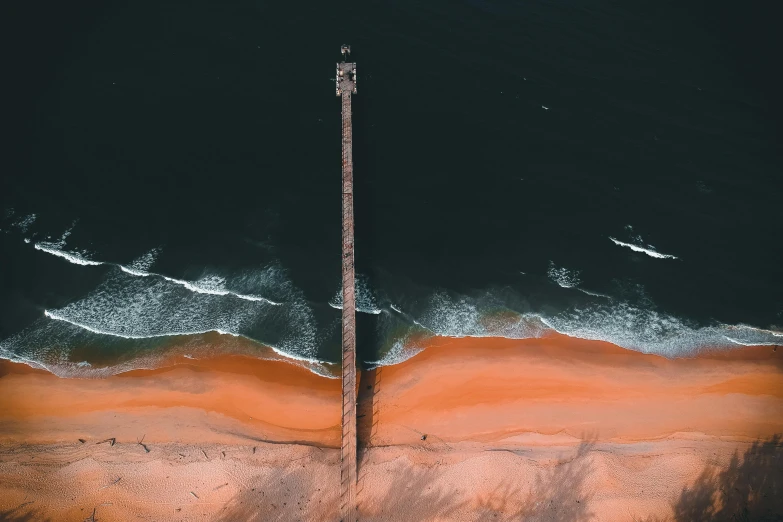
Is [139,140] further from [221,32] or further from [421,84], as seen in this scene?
[421,84]

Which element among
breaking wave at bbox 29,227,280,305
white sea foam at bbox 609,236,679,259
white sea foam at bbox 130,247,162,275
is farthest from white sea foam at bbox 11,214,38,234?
white sea foam at bbox 609,236,679,259

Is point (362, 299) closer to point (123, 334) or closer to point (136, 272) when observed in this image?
point (123, 334)

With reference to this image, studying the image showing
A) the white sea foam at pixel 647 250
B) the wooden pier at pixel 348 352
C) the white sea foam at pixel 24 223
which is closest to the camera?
the wooden pier at pixel 348 352

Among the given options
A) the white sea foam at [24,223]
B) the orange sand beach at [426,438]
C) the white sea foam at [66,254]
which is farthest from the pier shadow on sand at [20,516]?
the white sea foam at [24,223]

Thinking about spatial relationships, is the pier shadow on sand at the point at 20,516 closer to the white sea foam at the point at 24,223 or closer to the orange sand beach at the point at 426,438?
the orange sand beach at the point at 426,438

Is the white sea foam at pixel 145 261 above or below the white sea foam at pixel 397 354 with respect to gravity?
above

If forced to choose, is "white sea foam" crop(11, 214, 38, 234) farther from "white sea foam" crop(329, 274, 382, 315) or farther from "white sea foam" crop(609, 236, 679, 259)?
"white sea foam" crop(609, 236, 679, 259)

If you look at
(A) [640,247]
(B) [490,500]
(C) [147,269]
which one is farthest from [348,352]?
(A) [640,247]
